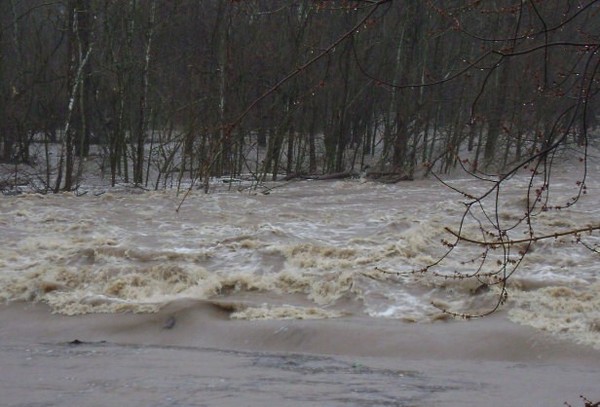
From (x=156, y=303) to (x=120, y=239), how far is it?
3037 mm

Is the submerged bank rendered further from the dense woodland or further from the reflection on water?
the dense woodland

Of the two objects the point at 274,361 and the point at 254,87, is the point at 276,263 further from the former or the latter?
the point at 254,87

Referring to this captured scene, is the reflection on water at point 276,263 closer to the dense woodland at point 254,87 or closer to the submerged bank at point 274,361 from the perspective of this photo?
the submerged bank at point 274,361

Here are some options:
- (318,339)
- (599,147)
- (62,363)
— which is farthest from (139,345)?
(599,147)

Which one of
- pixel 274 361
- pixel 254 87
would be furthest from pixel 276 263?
A: pixel 254 87

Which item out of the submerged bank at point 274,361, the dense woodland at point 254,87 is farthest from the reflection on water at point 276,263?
the dense woodland at point 254,87

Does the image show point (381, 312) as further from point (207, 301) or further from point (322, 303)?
point (207, 301)

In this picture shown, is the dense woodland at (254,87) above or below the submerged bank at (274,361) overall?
above

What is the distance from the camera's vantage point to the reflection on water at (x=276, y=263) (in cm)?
863

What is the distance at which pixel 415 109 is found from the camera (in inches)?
886

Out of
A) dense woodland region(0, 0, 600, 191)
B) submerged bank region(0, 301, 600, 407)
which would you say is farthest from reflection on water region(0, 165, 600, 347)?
dense woodland region(0, 0, 600, 191)

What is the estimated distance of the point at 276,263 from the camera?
10.3m

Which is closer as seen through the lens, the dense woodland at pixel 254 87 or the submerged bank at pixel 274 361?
the submerged bank at pixel 274 361

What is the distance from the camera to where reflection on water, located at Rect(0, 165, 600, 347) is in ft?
28.3
